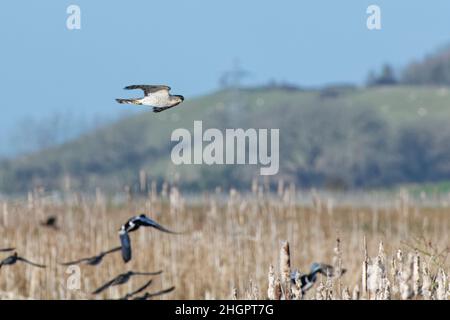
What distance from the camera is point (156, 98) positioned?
3.93 metres

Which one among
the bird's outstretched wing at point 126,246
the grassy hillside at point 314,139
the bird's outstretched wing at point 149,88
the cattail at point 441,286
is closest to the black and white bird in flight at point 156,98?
the bird's outstretched wing at point 149,88

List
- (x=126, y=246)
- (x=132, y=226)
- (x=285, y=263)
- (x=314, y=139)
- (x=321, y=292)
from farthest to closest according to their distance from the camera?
(x=314, y=139), (x=126, y=246), (x=132, y=226), (x=321, y=292), (x=285, y=263)

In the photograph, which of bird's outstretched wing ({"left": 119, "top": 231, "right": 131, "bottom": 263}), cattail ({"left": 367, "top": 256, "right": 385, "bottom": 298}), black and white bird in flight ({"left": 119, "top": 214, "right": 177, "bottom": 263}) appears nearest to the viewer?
cattail ({"left": 367, "top": 256, "right": 385, "bottom": 298})

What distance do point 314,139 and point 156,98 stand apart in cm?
9608

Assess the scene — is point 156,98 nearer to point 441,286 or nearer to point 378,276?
point 378,276

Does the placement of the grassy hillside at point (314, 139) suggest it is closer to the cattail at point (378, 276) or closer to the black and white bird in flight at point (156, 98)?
the cattail at point (378, 276)

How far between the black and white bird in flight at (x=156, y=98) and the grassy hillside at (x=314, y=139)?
281ft

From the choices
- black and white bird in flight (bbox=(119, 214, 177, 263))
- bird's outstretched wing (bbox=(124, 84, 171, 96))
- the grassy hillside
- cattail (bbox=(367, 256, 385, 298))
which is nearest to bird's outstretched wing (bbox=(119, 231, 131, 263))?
black and white bird in flight (bbox=(119, 214, 177, 263))

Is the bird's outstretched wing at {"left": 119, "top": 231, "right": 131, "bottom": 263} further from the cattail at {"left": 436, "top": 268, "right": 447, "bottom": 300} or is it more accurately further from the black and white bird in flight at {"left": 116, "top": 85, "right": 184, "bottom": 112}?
the black and white bird in flight at {"left": 116, "top": 85, "right": 184, "bottom": 112}

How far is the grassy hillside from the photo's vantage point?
95.6 meters

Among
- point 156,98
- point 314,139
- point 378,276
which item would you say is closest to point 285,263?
point 378,276

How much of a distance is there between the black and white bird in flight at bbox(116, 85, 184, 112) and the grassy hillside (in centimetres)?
8555
